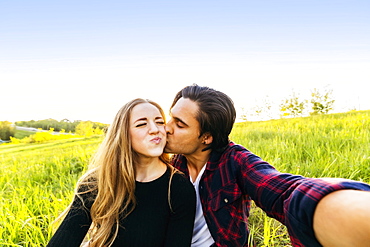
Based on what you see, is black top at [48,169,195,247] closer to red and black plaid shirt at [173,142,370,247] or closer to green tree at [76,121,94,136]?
red and black plaid shirt at [173,142,370,247]

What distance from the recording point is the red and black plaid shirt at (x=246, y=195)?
107 centimetres

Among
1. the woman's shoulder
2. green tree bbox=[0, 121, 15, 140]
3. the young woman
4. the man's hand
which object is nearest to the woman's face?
the young woman

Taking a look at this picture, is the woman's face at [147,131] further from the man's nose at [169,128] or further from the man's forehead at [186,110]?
the man's forehead at [186,110]

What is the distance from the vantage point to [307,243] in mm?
1065

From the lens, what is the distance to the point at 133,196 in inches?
78.9

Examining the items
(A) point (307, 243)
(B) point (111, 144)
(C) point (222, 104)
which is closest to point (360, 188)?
(A) point (307, 243)

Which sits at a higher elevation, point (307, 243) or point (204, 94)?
point (204, 94)

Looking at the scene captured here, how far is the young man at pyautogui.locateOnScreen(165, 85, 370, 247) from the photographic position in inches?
36.3

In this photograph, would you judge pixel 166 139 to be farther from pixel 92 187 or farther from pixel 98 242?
pixel 98 242

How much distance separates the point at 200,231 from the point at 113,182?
750mm

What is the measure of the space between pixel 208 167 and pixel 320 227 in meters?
1.13

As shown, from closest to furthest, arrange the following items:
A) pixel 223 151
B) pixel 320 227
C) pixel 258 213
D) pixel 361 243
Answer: pixel 361 243 < pixel 320 227 < pixel 223 151 < pixel 258 213

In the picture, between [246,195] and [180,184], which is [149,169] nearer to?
[180,184]

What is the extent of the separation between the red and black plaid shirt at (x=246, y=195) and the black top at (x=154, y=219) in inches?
6.6
